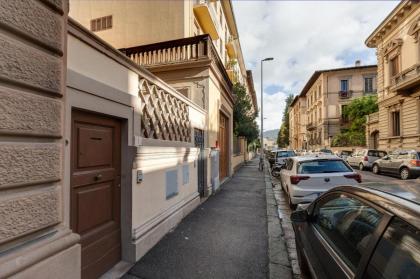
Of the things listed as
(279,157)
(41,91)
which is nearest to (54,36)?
(41,91)

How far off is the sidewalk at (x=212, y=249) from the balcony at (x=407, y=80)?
18457mm

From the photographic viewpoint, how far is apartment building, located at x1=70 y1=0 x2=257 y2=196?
8625 millimetres

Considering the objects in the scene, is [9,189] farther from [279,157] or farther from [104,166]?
[279,157]

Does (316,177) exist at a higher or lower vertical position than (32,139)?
lower

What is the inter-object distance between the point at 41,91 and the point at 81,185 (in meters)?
1.42

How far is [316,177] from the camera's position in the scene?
6.52 m

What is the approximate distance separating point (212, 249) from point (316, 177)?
3657mm

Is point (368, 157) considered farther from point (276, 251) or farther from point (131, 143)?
point (131, 143)

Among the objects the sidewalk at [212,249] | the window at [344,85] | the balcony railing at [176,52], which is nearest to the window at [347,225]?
the sidewalk at [212,249]

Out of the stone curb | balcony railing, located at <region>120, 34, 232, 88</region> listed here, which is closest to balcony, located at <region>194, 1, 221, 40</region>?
balcony railing, located at <region>120, 34, 232, 88</region>

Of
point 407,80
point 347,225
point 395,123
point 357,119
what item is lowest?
point 347,225

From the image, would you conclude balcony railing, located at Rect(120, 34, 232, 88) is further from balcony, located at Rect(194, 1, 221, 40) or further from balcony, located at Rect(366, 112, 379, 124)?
balcony, located at Rect(366, 112, 379, 124)

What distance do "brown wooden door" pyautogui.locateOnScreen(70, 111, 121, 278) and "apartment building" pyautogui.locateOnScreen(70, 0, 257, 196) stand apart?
166 inches

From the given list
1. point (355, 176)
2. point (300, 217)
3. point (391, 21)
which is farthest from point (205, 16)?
point (391, 21)
